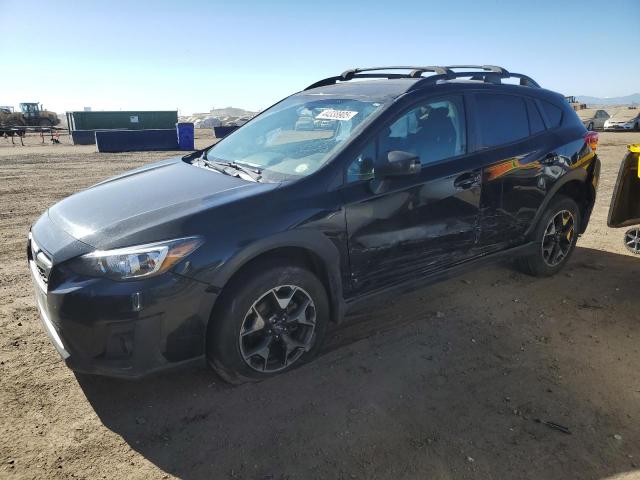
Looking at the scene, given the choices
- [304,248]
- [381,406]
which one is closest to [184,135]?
[304,248]

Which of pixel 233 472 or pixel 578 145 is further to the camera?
pixel 578 145

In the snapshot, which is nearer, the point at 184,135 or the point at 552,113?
the point at 552,113

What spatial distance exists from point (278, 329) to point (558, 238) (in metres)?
3.20

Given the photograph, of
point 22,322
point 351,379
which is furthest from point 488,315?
point 22,322

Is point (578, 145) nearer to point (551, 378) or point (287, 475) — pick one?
point (551, 378)

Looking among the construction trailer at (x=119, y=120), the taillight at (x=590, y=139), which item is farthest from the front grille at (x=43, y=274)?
the construction trailer at (x=119, y=120)

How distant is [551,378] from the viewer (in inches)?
126

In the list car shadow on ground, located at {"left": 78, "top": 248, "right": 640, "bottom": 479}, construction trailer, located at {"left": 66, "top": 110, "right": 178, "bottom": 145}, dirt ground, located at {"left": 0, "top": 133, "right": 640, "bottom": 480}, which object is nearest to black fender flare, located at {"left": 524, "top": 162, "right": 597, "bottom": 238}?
dirt ground, located at {"left": 0, "top": 133, "right": 640, "bottom": 480}

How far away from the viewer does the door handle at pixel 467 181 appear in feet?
12.1

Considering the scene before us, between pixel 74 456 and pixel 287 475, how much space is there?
1.12m

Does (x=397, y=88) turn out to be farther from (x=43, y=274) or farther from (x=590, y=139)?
(x=43, y=274)

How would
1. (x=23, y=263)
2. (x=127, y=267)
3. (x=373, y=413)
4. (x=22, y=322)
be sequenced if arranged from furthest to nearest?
1. (x=23, y=263)
2. (x=22, y=322)
3. (x=373, y=413)
4. (x=127, y=267)

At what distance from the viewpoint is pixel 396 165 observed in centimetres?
313

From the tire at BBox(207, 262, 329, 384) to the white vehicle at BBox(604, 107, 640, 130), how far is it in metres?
31.2
